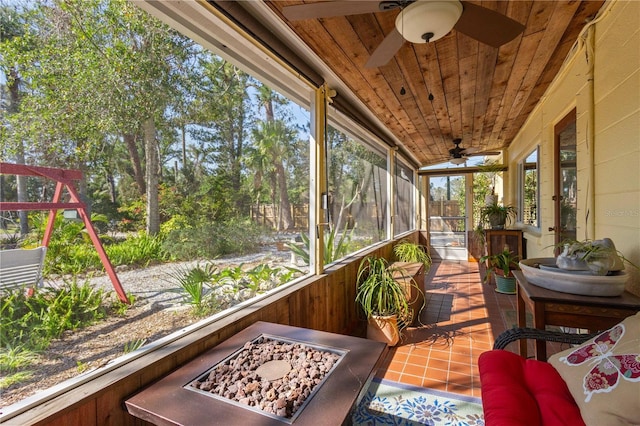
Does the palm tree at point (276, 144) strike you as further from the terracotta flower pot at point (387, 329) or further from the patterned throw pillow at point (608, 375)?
the patterned throw pillow at point (608, 375)

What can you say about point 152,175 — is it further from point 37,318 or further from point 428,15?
point 428,15

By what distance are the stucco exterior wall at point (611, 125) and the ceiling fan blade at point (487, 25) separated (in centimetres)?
62

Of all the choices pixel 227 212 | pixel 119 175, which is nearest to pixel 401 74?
pixel 227 212

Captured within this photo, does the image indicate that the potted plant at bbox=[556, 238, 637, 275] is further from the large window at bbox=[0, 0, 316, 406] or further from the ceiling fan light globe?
the large window at bbox=[0, 0, 316, 406]

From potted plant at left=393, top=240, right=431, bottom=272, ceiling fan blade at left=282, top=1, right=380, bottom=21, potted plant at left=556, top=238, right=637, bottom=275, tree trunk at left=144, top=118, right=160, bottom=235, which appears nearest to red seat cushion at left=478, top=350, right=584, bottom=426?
potted plant at left=556, top=238, right=637, bottom=275

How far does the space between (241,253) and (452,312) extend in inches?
107

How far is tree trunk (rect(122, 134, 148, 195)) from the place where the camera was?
3.64 feet

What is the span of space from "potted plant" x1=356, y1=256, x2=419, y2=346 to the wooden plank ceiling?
1.72 meters

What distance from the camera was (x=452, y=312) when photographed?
339cm

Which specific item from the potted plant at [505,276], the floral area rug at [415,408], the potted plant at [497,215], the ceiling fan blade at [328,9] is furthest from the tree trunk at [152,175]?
the potted plant at [497,215]

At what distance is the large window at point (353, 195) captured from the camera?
9.64ft

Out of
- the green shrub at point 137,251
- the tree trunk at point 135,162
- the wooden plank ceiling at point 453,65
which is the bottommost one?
the green shrub at point 137,251

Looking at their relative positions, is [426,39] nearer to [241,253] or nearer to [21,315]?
[241,253]

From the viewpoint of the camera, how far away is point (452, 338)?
2742 mm
